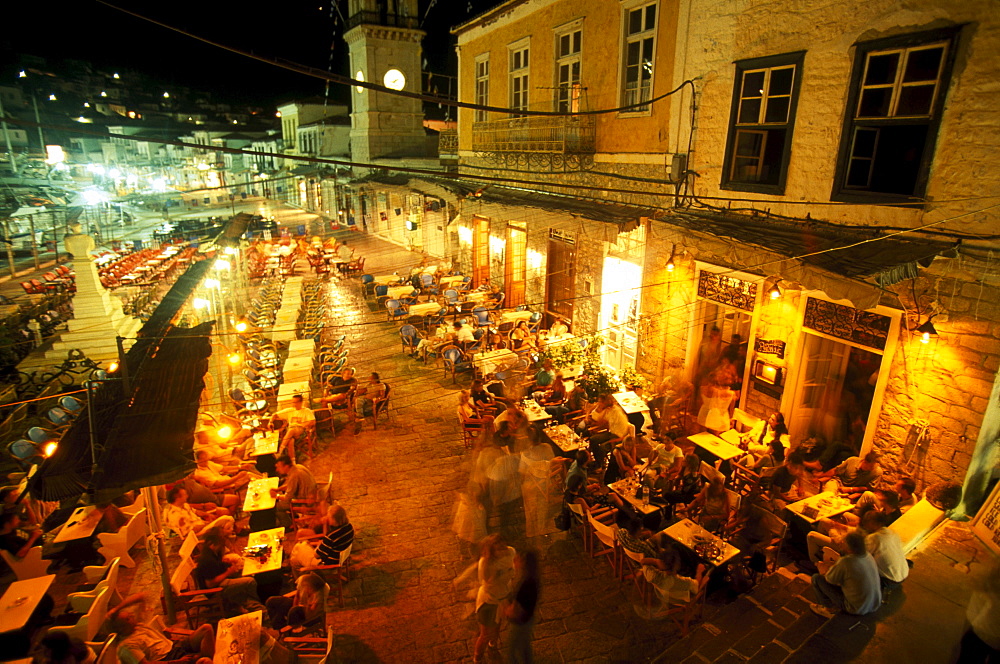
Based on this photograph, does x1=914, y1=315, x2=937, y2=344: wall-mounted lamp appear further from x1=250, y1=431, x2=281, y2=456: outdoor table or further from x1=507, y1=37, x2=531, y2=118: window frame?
x1=507, y1=37, x2=531, y2=118: window frame

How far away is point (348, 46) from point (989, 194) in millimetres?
35670

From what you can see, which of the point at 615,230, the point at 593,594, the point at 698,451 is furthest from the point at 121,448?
the point at 615,230

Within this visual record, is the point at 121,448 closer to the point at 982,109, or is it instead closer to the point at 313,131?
the point at 982,109

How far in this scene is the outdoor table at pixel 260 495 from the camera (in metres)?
7.58

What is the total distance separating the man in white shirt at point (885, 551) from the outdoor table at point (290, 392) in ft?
30.2

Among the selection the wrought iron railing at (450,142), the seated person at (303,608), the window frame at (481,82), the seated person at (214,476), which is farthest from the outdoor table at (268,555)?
the wrought iron railing at (450,142)

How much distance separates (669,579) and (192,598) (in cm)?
558

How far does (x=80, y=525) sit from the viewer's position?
7352 millimetres

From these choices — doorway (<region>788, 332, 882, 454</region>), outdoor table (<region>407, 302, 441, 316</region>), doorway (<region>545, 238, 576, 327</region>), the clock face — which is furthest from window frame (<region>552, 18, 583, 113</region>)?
the clock face

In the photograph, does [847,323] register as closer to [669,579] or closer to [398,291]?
[669,579]

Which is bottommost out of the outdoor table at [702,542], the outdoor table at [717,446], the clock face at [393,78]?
the outdoor table at [702,542]

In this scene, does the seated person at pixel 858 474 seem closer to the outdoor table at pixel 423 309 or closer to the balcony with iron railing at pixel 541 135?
the balcony with iron railing at pixel 541 135

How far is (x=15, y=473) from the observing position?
9.36 m

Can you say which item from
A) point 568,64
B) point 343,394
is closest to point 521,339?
point 343,394
